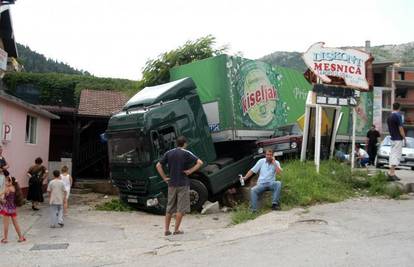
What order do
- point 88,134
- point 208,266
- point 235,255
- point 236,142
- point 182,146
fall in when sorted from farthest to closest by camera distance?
point 88,134 < point 236,142 < point 182,146 < point 235,255 < point 208,266

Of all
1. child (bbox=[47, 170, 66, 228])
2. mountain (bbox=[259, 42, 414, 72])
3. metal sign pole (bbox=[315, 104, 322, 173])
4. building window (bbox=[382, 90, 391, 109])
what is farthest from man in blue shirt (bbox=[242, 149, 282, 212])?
mountain (bbox=[259, 42, 414, 72])

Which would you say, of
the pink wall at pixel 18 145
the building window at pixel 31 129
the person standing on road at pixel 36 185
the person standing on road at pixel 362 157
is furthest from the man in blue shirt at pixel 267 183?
the building window at pixel 31 129

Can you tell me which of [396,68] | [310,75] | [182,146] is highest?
[396,68]

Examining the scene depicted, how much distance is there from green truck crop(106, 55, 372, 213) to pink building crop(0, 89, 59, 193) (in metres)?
4.09

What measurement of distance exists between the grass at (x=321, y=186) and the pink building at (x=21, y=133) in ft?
26.5

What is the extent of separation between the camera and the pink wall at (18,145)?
1678 centimetres

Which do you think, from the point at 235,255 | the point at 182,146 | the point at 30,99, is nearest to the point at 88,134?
the point at 30,99

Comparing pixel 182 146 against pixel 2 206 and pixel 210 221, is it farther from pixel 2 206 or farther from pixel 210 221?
pixel 2 206

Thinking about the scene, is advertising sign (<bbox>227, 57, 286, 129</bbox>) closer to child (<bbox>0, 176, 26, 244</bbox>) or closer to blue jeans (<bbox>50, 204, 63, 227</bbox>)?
blue jeans (<bbox>50, 204, 63, 227</bbox>)

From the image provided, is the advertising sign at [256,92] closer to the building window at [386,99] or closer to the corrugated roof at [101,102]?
the corrugated roof at [101,102]

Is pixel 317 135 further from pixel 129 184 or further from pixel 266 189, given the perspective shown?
pixel 129 184

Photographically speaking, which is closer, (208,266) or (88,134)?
(208,266)

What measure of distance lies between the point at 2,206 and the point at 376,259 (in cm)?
712

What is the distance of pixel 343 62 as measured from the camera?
1460 centimetres
